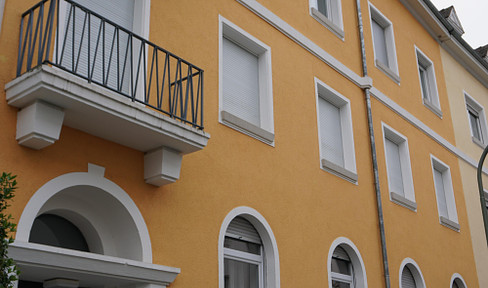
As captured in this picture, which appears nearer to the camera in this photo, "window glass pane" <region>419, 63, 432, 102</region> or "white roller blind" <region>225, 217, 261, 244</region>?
A: "white roller blind" <region>225, 217, 261, 244</region>

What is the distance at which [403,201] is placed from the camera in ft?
42.8

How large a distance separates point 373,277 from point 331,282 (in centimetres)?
138

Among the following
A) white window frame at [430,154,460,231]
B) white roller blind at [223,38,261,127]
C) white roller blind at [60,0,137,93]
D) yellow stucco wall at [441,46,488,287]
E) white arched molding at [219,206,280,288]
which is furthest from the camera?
yellow stucco wall at [441,46,488,287]

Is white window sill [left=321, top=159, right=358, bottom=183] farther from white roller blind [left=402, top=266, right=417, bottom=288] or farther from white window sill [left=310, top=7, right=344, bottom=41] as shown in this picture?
white window sill [left=310, top=7, right=344, bottom=41]

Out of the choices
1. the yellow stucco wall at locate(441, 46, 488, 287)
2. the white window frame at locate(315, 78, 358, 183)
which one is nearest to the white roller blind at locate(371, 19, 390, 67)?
the white window frame at locate(315, 78, 358, 183)

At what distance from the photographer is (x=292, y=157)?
1000 centimetres

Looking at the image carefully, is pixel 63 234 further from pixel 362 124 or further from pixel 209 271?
pixel 362 124

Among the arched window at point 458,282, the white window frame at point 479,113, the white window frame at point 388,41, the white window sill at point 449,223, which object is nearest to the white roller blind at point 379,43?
the white window frame at point 388,41

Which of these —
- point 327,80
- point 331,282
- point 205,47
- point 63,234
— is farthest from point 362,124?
→ point 63,234

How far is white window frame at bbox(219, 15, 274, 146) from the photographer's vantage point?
8984 millimetres

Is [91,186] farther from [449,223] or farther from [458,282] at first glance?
[458,282]

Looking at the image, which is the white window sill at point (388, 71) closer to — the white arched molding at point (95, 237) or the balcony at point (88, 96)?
the balcony at point (88, 96)

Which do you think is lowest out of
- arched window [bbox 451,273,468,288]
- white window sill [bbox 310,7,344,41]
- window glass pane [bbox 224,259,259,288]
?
window glass pane [bbox 224,259,259,288]

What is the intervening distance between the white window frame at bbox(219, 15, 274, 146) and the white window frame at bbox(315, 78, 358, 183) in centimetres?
150
